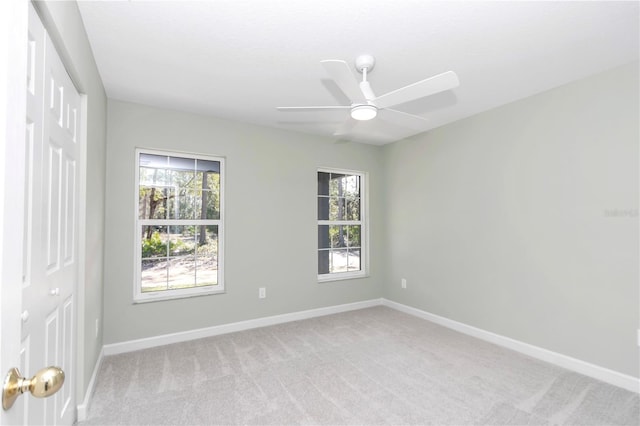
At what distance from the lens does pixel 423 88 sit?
201 centimetres

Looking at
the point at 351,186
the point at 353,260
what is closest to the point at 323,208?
the point at 351,186

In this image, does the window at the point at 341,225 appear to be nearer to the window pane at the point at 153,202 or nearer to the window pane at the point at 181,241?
the window pane at the point at 181,241

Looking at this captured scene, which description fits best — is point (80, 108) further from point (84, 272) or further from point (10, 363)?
point (10, 363)

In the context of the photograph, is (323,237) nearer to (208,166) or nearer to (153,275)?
(208,166)

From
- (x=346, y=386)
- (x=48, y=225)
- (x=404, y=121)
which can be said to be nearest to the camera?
(x=48, y=225)

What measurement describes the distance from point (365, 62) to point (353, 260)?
303cm

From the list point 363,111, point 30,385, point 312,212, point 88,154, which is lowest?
point 30,385

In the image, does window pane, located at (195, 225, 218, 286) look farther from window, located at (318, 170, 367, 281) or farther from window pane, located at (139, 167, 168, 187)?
window, located at (318, 170, 367, 281)

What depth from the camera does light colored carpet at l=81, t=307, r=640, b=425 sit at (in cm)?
206

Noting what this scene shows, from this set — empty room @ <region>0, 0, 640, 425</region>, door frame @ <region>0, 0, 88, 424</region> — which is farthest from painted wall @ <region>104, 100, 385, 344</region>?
door frame @ <region>0, 0, 88, 424</region>

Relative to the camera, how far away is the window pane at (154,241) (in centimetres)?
331

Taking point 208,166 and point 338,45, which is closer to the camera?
point 338,45

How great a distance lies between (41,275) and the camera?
1320 mm

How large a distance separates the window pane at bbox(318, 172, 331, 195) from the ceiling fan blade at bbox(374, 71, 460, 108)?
229cm
